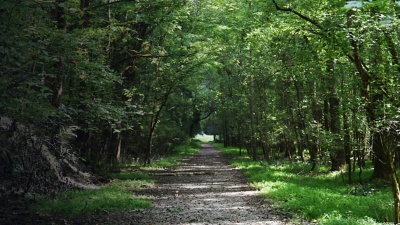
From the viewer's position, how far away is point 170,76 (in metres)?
22.6

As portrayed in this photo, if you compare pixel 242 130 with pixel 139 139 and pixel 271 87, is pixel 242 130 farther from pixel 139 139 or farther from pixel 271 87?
pixel 139 139

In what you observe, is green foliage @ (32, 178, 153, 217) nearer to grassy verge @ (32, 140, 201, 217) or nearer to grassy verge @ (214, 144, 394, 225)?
grassy verge @ (32, 140, 201, 217)

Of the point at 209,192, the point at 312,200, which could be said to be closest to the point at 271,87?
the point at 209,192

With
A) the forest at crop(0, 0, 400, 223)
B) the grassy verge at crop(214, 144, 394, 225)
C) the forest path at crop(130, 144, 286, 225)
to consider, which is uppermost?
the forest at crop(0, 0, 400, 223)

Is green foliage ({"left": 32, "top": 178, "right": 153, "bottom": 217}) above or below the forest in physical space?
below

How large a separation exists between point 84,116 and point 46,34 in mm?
4752

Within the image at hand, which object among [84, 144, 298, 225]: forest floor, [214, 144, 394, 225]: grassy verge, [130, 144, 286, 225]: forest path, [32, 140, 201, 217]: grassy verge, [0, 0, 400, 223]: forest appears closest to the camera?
[0, 0, 400, 223]: forest

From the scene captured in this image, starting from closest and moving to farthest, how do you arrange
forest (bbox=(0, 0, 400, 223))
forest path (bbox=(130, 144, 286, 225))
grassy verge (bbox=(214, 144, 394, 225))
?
forest (bbox=(0, 0, 400, 223)) < grassy verge (bbox=(214, 144, 394, 225)) < forest path (bbox=(130, 144, 286, 225))

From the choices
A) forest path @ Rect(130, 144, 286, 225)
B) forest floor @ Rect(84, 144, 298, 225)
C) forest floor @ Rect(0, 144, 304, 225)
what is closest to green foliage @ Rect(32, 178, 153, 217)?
forest floor @ Rect(0, 144, 304, 225)

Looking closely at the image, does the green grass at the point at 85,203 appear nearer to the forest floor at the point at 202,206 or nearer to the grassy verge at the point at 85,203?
the grassy verge at the point at 85,203

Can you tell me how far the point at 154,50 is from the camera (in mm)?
19016

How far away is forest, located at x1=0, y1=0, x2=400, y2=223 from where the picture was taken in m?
7.27

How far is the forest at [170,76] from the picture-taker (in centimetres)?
727

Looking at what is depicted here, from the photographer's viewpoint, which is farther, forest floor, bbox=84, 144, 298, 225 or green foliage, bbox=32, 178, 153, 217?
green foliage, bbox=32, 178, 153, 217
